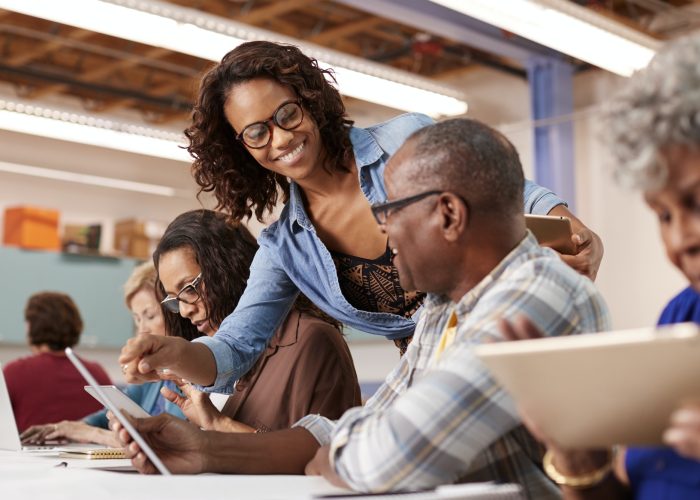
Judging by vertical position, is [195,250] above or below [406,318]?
above

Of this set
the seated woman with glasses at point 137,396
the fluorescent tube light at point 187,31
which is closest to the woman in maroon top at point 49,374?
the seated woman with glasses at point 137,396

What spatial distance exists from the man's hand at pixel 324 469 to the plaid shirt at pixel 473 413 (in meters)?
0.09

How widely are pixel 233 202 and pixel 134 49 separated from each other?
16.3ft


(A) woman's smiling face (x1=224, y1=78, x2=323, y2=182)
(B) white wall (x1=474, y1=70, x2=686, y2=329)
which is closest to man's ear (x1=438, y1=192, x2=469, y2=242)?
(A) woman's smiling face (x1=224, y1=78, x2=323, y2=182)

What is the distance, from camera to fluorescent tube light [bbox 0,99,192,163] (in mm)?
5941

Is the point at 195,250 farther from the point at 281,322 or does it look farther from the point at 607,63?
the point at 607,63

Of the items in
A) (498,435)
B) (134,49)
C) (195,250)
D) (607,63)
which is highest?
(134,49)

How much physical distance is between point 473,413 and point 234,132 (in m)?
1.29

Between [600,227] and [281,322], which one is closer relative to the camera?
[281,322]

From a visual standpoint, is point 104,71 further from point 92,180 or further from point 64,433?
point 64,433

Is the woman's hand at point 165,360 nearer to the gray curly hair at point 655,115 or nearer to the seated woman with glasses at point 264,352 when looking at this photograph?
the seated woman with glasses at point 264,352

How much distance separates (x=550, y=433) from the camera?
977mm

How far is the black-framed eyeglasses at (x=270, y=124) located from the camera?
2.14 metres

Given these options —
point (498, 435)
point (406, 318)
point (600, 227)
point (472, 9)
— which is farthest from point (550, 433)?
point (600, 227)
